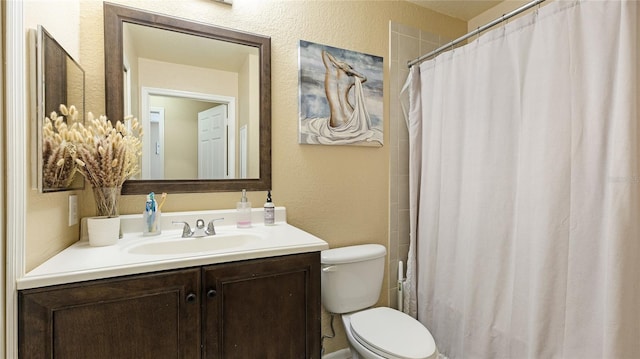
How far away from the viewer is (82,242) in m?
1.25

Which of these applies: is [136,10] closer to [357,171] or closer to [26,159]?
[26,159]

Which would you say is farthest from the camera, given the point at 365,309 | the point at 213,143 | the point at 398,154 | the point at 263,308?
the point at 398,154

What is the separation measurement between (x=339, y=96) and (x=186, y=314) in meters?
1.40

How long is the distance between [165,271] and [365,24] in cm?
180

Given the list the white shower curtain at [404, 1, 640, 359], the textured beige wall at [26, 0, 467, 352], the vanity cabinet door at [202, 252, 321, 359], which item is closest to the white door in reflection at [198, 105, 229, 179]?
the textured beige wall at [26, 0, 467, 352]

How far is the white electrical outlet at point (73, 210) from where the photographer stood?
1.20 metres

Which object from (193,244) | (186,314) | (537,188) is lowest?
(186,314)

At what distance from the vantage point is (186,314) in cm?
→ 101

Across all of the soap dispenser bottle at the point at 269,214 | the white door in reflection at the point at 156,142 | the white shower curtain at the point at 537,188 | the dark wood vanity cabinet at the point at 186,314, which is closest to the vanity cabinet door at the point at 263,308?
the dark wood vanity cabinet at the point at 186,314

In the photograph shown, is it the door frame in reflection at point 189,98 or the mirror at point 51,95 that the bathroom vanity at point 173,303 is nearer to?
the mirror at point 51,95

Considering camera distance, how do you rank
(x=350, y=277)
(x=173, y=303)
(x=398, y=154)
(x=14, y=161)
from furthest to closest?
1. (x=398, y=154)
2. (x=350, y=277)
3. (x=173, y=303)
4. (x=14, y=161)

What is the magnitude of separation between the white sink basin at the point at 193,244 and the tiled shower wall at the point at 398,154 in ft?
3.47

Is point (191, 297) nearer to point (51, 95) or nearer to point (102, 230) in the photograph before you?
point (102, 230)

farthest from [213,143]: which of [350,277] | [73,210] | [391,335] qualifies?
[391,335]
